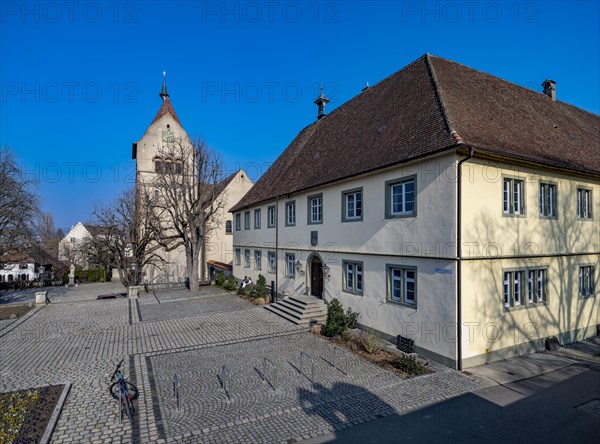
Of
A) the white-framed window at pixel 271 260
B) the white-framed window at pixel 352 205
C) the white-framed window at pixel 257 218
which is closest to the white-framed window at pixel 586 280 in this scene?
the white-framed window at pixel 352 205

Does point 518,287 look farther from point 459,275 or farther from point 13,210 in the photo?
point 13,210

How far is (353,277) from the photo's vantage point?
14586 mm

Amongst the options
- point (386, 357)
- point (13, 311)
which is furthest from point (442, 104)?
point (13, 311)

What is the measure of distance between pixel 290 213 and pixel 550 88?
1648 cm

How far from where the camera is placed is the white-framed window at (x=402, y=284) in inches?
458

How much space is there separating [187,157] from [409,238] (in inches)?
855

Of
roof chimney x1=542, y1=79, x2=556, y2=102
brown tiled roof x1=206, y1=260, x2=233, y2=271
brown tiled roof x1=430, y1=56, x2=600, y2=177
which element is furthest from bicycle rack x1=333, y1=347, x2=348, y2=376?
brown tiled roof x1=206, y1=260, x2=233, y2=271

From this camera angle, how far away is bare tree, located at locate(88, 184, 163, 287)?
107 ft

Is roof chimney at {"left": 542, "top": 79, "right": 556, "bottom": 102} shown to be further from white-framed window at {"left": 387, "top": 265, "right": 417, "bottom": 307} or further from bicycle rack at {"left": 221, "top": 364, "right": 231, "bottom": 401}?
bicycle rack at {"left": 221, "top": 364, "right": 231, "bottom": 401}

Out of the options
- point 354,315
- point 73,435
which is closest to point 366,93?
point 354,315

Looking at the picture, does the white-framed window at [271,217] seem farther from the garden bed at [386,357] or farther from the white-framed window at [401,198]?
the white-framed window at [401,198]

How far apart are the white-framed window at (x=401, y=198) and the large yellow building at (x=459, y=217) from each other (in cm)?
5

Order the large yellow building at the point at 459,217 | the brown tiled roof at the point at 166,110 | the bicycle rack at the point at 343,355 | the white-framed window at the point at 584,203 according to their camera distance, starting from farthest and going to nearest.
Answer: the brown tiled roof at the point at 166,110 < the white-framed window at the point at 584,203 < the large yellow building at the point at 459,217 < the bicycle rack at the point at 343,355

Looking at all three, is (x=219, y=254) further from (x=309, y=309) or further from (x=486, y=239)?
(x=486, y=239)
